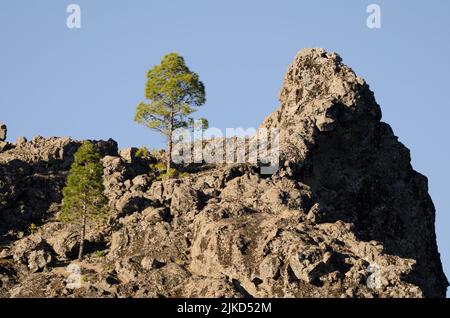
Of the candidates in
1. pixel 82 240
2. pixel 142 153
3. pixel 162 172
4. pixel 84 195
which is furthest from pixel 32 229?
pixel 142 153

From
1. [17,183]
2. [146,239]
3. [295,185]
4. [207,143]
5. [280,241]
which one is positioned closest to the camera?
[280,241]

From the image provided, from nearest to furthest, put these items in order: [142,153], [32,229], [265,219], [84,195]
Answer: [265,219]
[84,195]
[32,229]
[142,153]

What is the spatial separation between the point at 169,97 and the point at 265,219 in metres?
26.2

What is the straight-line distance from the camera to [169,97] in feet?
419

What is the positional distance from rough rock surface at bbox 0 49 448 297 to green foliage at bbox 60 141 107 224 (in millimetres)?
2040

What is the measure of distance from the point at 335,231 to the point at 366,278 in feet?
31.6

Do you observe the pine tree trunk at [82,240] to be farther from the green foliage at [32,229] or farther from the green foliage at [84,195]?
the green foliage at [32,229]

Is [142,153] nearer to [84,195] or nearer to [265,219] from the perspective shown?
[84,195]

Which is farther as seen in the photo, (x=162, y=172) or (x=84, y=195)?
(x=162, y=172)

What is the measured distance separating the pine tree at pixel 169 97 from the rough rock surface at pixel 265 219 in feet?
17.8

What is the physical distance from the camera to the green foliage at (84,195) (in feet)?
372

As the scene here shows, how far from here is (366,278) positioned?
98.9 metres

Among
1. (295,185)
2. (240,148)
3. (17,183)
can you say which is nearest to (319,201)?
(295,185)
